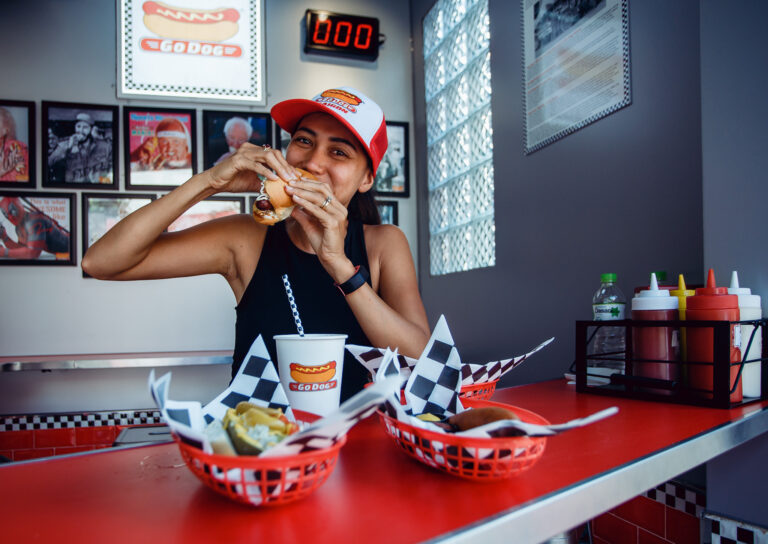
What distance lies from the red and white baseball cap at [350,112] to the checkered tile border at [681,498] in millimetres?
1253

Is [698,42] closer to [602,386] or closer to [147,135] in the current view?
[602,386]

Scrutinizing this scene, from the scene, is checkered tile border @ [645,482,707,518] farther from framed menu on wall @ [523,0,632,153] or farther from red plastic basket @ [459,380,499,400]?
framed menu on wall @ [523,0,632,153]

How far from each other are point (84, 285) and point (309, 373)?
118 inches

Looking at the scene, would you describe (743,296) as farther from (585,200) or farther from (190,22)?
(190,22)

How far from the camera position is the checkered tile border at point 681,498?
1.34m

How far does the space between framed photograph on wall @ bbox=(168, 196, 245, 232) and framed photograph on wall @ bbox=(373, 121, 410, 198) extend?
3.30 ft

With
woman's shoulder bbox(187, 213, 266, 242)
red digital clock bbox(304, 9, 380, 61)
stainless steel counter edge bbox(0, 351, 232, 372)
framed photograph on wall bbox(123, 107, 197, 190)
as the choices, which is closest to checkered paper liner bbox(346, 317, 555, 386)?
woman's shoulder bbox(187, 213, 266, 242)

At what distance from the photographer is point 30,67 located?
323 cm

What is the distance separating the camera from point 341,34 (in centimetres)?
355

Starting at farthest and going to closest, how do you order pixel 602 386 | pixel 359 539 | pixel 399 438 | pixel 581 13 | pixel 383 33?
pixel 383 33 < pixel 581 13 < pixel 602 386 < pixel 399 438 < pixel 359 539

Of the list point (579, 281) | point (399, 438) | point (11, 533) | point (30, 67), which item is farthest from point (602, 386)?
point (30, 67)

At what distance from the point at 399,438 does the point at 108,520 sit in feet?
1.23

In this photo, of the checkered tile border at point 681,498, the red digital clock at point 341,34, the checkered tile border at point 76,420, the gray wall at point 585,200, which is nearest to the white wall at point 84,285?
the red digital clock at point 341,34

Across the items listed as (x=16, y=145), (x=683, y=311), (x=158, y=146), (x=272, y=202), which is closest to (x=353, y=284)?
(x=272, y=202)
